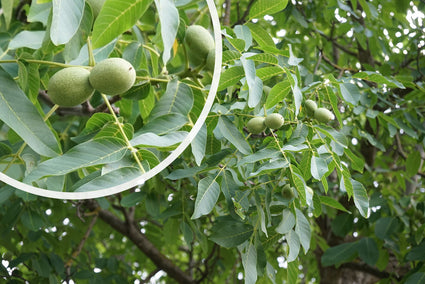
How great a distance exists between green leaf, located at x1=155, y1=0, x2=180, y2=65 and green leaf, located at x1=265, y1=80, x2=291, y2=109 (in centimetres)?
48

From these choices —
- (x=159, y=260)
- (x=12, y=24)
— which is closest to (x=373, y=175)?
(x=159, y=260)

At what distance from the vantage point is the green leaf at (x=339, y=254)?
2766 mm

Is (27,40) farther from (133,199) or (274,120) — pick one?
(133,199)

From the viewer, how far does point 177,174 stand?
5.07ft

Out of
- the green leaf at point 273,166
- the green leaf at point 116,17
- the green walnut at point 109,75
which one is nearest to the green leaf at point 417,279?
the green leaf at point 273,166

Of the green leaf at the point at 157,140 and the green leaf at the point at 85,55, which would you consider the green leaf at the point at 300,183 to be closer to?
the green leaf at the point at 157,140

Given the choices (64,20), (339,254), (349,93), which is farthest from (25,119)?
(339,254)

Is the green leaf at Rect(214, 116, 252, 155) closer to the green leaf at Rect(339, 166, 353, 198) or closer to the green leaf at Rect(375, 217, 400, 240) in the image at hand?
the green leaf at Rect(339, 166, 353, 198)

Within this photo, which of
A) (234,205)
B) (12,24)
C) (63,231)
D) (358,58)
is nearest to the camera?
(234,205)

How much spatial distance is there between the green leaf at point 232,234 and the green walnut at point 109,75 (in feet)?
2.24

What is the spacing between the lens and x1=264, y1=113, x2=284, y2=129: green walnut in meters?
1.35

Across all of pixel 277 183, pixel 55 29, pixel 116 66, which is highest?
pixel 55 29

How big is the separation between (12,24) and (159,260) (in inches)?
65.7

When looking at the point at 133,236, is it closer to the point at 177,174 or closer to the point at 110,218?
the point at 110,218
